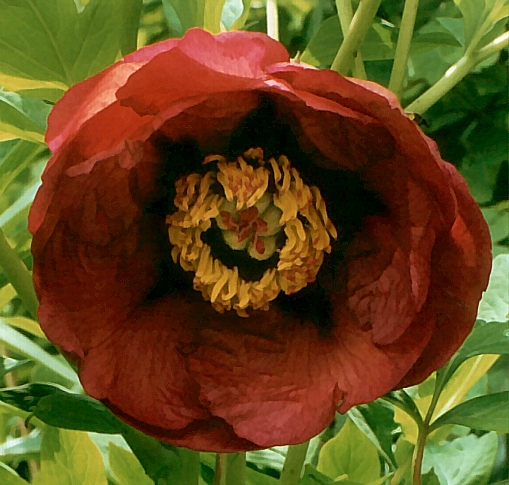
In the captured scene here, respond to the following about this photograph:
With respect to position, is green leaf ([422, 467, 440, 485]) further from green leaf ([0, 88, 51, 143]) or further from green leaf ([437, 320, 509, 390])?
green leaf ([0, 88, 51, 143])

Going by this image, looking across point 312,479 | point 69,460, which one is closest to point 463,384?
point 312,479

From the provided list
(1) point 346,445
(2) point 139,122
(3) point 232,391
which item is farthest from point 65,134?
(1) point 346,445

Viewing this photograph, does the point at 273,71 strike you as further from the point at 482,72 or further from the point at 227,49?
the point at 482,72

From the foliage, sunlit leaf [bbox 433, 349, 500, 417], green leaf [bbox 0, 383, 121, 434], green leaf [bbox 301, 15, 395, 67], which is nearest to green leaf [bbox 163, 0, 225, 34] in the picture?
the foliage

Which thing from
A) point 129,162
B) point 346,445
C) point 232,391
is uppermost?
point 129,162

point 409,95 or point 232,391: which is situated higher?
point 409,95

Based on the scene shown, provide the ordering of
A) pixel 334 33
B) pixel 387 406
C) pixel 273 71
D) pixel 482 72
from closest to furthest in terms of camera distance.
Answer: pixel 273 71 < pixel 334 33 < pixel 387 406 < pixel 482 72

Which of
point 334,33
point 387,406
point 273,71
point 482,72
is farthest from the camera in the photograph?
point 482,72
